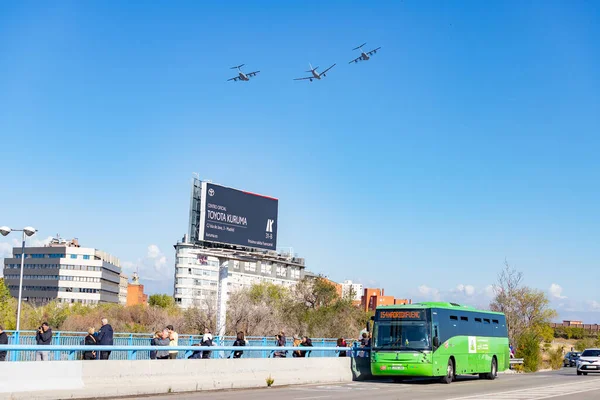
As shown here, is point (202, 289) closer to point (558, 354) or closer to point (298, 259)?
point (298, 259)

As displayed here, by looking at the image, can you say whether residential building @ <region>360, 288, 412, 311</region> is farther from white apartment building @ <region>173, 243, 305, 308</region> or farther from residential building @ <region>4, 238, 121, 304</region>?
residential building @ <region>4, 238, 121, 304</region>

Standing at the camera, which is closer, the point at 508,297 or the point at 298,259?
the point at 508,297

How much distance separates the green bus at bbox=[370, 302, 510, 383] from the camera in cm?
2675

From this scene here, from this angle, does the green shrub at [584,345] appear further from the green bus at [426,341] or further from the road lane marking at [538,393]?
the road lane marking at [538,393]

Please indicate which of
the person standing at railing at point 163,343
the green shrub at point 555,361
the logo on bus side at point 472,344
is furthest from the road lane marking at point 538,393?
the green shrub at point 555,361

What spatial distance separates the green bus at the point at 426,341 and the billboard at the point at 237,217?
91.9ft

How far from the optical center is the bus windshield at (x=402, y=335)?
26891 mm

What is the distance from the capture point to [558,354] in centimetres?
6041

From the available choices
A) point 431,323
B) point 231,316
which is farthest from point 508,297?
point 431,323

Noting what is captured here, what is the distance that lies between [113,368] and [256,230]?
40.0 meters

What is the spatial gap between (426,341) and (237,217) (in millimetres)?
32567

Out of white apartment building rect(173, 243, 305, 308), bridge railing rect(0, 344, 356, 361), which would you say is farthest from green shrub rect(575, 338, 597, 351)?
bridge railing rect(0, 344, 356, 361)

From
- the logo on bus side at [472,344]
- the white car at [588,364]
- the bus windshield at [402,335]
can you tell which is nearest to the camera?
the bus windshield at [402,335]

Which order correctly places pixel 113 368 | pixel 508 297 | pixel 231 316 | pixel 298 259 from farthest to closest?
pixel 298 259
pixel 508 297
pixel 231 316
pixel 113 368
